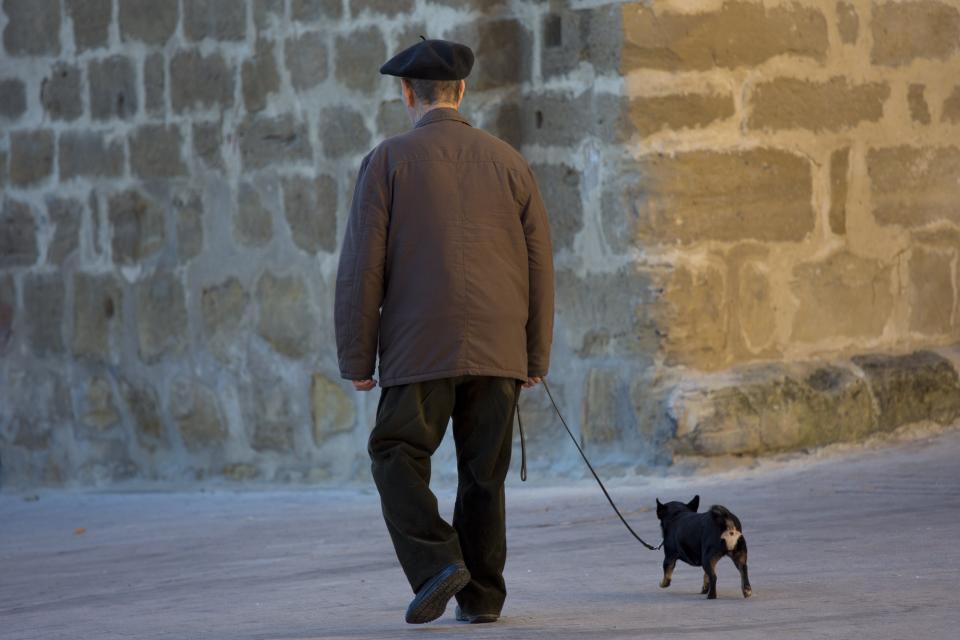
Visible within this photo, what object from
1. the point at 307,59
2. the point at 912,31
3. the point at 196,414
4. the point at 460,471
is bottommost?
the point at 196,414

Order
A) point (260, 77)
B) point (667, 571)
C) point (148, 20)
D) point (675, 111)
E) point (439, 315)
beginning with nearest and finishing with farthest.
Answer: point (439, 315)
point (667, 571)
point (675, 111)
point (260, 77)
point (148, 20)

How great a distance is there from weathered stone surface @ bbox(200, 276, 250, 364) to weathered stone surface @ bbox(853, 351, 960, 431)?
2771 millimetres

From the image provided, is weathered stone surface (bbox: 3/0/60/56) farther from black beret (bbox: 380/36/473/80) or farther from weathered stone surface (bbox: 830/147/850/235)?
black beret (bbox: 380/36/473/80)

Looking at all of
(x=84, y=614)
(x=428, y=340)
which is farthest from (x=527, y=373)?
(x=84, y=614)

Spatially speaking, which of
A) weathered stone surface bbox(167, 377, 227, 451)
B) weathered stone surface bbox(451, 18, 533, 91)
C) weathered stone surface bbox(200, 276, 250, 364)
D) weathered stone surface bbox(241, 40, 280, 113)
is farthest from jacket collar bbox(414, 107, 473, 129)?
weathered stone surface bbox(167, 377, 227, 451)

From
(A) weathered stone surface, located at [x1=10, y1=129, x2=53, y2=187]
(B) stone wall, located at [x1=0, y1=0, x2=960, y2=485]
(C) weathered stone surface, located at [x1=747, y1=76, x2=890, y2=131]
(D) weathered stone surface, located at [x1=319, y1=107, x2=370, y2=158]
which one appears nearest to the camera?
(B) stone wall, located at [x1=0, y1=0, x2=960, y2=485]

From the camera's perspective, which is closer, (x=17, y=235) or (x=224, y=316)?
(x=224, y=316)

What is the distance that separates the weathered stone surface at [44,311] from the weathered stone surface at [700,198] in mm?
3029

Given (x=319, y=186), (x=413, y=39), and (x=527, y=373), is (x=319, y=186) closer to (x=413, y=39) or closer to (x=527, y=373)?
(x=413, y=39)

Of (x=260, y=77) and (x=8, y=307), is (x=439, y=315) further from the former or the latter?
(x=8, y=307)

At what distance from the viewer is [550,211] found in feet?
24.3

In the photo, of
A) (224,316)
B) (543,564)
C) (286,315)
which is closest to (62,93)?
(224,316)

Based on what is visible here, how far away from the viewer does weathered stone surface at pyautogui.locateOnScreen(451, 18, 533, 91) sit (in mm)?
7414

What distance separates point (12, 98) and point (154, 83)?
925mm
